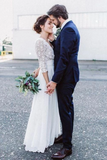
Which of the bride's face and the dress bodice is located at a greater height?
the bride's face

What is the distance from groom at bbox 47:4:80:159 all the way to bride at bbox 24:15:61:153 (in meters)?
0.14

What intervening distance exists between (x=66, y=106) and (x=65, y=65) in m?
0.60

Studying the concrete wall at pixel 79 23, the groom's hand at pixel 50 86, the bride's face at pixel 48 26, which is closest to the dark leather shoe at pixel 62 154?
the groom's hand at pixel 50 86

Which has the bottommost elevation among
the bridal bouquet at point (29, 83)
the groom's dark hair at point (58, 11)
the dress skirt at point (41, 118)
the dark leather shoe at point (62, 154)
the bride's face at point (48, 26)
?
the dark leather shoe at point (62, 154)

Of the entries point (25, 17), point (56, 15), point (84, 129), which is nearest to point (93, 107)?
point (84, 129)

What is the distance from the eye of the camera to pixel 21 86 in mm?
2709

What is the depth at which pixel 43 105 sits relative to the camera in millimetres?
2748

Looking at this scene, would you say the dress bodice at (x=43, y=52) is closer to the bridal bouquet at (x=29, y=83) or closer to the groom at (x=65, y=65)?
the groom at (x=65, y=65)

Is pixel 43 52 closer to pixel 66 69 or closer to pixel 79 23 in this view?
pixel 66 69

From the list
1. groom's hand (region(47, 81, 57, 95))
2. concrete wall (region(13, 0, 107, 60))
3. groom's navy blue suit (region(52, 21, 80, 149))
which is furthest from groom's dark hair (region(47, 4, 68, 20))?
concrete wall (region(13, 0, 107, 60))

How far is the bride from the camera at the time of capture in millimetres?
2564

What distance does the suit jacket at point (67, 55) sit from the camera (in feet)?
7.51

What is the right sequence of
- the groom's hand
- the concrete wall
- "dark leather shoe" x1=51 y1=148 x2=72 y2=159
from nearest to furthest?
1. the groom's hand
2. "dark leather shoe" x1=51 y1=148 x2=72 y2=159
3. the concrete wall

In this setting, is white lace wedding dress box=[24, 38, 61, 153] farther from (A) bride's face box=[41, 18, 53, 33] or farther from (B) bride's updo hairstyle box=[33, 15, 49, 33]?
(B) bride's updo hairstyle box=[33, 15, 49, 33]
